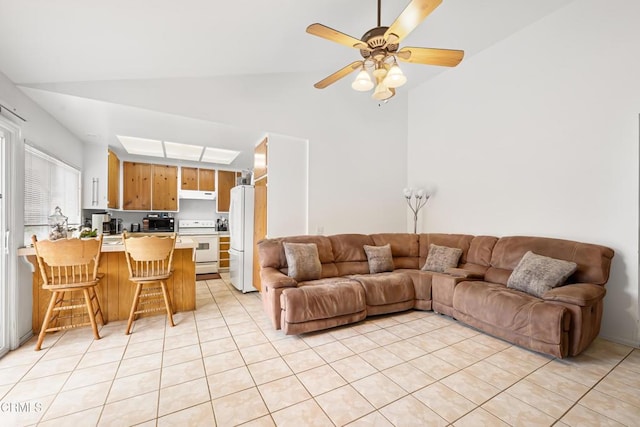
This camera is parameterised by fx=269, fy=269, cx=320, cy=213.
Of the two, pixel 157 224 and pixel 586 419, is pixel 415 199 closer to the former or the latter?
pixel 586 419

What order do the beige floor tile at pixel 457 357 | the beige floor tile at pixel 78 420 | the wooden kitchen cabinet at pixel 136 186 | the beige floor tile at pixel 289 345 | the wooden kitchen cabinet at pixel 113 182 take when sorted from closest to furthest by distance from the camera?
the beige floor tile at pixel 78 420 → the beige floor tile at pixel 457 357 → the beige floor tile at pixel 289 345 → the wooden kitchen cabinet at pixel 113 182 → the wooden kitchen cabinet at pixel 136 186

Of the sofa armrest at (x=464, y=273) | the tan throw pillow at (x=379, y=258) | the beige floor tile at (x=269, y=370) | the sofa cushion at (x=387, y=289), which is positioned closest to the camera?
the beige floor tile at (x=269, y=370)

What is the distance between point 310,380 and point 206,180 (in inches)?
200

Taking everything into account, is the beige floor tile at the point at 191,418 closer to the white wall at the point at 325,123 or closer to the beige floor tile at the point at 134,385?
the beige floor tile at the point at 134,385

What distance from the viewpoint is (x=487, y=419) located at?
1.59 metres

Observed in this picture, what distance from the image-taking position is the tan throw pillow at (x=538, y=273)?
2.52 meters

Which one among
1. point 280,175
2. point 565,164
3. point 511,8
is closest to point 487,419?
point 565,164

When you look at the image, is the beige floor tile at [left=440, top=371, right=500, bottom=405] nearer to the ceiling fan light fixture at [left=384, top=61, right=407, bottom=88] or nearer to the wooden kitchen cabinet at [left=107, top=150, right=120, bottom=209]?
the ceiling fan light fixture at [left=384, top=61, right=407, bottom=88]

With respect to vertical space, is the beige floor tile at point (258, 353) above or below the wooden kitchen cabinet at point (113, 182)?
below

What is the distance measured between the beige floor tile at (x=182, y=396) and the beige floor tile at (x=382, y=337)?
1.51m

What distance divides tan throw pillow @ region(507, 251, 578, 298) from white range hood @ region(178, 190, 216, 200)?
5.55 meters

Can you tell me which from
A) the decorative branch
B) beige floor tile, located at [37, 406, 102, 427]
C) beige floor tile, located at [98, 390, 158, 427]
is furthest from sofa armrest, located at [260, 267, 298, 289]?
the decorative branch

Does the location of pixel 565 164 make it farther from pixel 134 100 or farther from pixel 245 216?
pixel 134 100

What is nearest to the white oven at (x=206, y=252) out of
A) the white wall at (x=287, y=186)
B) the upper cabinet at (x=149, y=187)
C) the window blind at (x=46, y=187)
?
the upper cabinet at (x=149, y=187)
